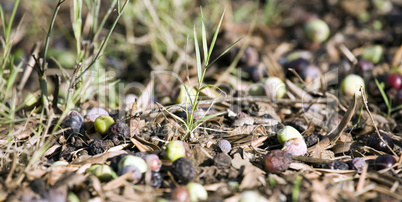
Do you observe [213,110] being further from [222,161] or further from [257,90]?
[222,161]

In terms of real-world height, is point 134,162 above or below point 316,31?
below

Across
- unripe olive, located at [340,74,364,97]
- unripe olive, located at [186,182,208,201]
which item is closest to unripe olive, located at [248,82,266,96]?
unripe olive, located at [340,74,364,97]

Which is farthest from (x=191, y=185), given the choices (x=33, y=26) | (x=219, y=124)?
(x=33, y=26)

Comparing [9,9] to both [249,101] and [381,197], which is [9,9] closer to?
[249,101]

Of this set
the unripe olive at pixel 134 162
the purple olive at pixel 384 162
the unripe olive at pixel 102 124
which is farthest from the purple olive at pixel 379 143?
the unripe olive at pixel 102 124

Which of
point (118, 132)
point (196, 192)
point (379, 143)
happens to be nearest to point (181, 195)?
point (196, 192)

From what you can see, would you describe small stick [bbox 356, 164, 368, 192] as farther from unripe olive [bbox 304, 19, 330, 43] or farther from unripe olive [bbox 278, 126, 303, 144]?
unripe olive [bbox 304, 19, 330, 43]
